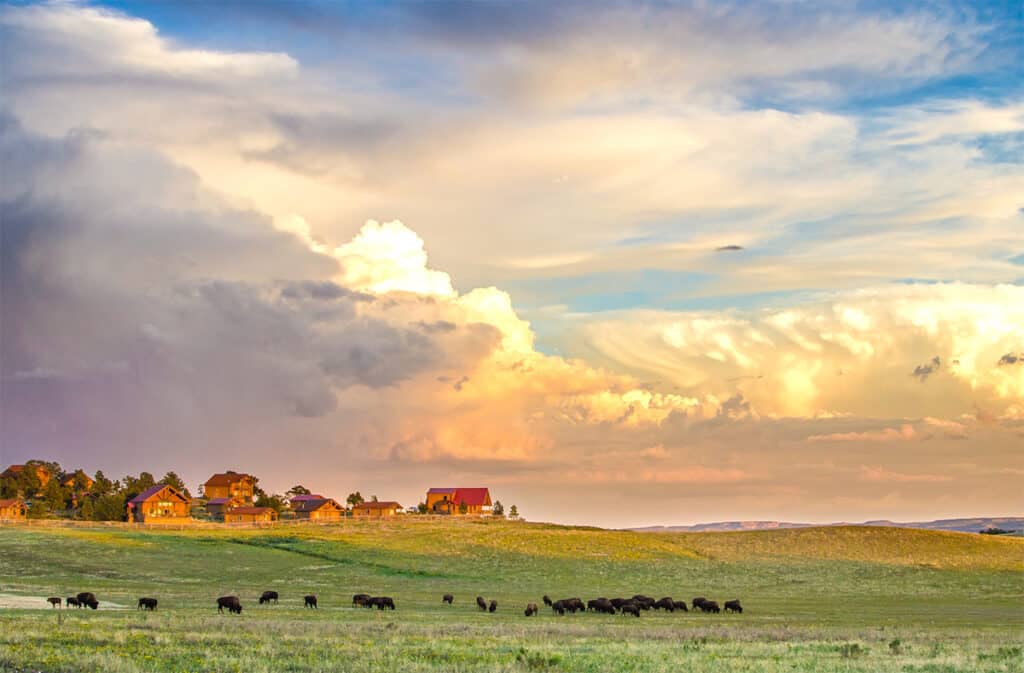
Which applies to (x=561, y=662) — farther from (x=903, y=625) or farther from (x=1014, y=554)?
(x=1014, y=554)

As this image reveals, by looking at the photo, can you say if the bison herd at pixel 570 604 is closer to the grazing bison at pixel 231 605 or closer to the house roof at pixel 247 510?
the grazing bison at pixel 231 605

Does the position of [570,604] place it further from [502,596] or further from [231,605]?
[231,605]

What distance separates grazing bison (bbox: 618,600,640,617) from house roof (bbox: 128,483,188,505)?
460ft

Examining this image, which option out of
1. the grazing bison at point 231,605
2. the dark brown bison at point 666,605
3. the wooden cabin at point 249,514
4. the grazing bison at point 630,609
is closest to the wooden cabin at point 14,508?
the wooden cabin at point 249,514

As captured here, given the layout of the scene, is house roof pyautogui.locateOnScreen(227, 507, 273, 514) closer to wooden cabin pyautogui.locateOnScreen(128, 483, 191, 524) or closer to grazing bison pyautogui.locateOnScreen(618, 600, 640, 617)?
wooden cabin pyautogui.locateOnScreen(128, 483, 191, 524)

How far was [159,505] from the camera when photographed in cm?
18425

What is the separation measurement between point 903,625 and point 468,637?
86.8 ft

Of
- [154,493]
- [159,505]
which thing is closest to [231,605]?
[154,493]

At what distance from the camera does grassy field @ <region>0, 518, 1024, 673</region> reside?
30.9 meters

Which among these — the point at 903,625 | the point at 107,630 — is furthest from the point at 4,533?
the point at 903,625

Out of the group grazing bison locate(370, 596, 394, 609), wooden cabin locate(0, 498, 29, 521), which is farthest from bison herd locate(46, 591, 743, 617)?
wooden cabin locate(0, 498, 29, 521)

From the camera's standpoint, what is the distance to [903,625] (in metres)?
52.8

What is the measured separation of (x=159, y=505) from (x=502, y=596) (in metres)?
126

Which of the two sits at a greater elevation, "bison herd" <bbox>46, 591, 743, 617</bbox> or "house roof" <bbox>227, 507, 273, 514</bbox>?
"house roof" <bbox>227, 507, 273, 514</bbox>
